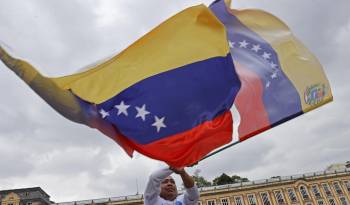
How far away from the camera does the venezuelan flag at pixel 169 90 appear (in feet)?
11.3

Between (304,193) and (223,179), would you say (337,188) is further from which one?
(223,179)

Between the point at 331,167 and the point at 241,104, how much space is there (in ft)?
226

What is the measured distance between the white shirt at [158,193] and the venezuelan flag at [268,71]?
1166 millimetres

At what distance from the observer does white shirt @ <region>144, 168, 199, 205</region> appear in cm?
310

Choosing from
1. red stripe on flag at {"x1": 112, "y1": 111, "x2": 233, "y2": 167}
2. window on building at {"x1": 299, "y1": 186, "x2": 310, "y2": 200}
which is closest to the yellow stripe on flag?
red stripe on flag at {"x1": 112, "y1": 111, "x2": 233, "y2": 167}

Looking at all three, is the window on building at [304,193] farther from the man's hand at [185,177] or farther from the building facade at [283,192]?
the man's hand at [185,177]

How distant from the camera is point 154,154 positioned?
11.3 ft

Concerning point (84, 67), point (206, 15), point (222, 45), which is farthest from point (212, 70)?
point (84, 67)

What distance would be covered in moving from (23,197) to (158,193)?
43.0 m

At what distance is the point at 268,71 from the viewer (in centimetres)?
489

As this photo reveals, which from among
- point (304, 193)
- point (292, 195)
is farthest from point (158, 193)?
point (304, 193)

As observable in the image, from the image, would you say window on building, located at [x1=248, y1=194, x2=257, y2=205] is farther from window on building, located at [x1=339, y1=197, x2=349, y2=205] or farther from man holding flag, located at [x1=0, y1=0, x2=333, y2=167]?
man holding flag, located at [x1=0, y1=0, x2=333, y2=167]

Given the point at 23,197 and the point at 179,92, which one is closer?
the point at 179,92

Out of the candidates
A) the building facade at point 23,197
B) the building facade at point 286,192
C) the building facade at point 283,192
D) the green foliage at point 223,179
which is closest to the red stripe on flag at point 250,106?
the building facade at point 23,197
